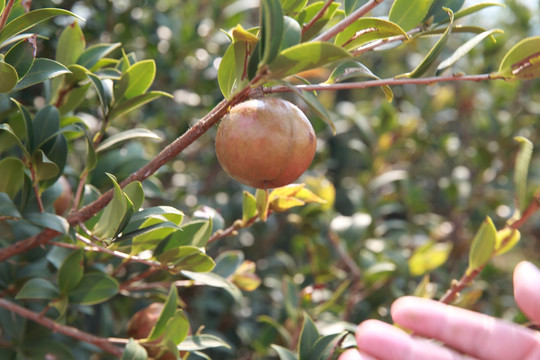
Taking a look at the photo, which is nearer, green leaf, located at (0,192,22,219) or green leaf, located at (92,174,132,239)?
green leaf, located at (92,174,132,239)

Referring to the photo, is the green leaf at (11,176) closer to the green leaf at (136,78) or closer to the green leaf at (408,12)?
the green leaf at (136,78)

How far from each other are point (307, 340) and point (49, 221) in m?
0.47

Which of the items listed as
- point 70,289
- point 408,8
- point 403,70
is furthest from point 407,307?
point 403,70

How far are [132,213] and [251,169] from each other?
172mm

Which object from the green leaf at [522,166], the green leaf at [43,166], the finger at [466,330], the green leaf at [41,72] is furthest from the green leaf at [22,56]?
the green leaf at [522,166]

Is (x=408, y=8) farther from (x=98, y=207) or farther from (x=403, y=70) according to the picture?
(x=403, y=70)

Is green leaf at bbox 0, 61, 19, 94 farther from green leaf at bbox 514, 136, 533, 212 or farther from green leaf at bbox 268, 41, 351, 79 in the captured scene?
green leaf at bbox 514, 136, 533, 212

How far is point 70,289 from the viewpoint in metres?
0.96

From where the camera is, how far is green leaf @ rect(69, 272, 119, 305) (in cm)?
95

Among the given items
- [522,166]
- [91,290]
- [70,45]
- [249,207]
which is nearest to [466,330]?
[522,166]

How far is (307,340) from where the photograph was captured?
36.9 inches

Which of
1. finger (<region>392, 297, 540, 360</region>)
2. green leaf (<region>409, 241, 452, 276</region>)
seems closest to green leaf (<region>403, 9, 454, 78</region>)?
finger (<region>392, 297, 540, 360</region>)

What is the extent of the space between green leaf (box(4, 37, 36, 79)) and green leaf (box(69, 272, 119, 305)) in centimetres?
37

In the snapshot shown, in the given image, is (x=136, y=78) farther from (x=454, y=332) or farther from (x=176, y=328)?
(x=454, y=332)
